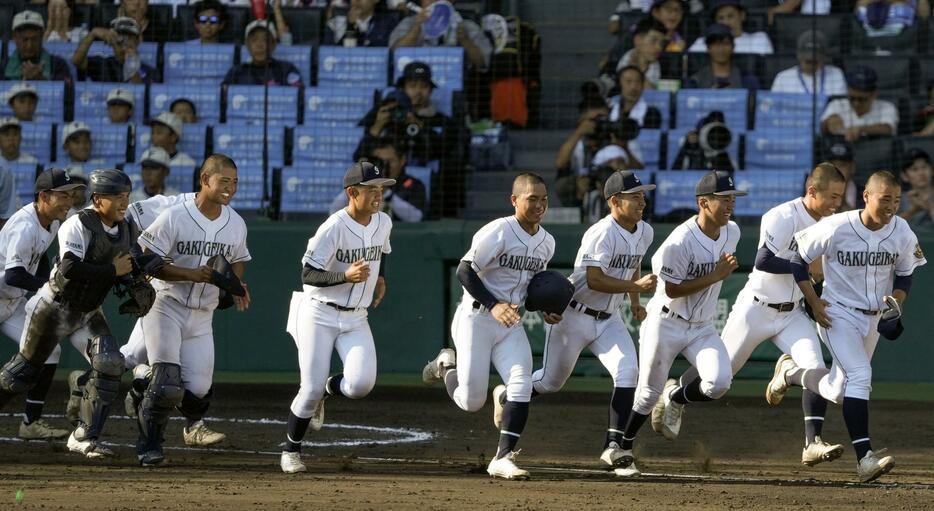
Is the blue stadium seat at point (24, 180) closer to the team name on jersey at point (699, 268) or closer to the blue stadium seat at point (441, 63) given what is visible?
the blue stadium seat at point (441, 63)

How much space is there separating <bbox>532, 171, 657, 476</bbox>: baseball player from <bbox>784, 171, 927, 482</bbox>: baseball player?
0.99m

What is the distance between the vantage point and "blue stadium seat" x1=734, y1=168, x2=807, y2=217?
13.0 m

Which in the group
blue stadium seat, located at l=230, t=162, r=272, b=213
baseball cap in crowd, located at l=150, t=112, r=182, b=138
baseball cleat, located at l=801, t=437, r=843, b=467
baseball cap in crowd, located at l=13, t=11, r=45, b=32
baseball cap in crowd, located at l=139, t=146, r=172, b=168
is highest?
baseball cap in crowd, located at l=13, t=11, r=45, b=32

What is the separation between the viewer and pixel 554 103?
48.3 ft

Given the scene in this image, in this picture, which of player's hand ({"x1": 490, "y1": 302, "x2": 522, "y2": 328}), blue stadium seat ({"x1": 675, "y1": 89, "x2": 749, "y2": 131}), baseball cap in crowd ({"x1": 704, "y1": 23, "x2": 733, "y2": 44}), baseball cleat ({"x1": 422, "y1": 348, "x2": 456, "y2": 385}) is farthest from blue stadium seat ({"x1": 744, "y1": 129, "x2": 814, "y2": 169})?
player's hand ({"x1": 490, "y1": 302, "x2": 522, "y2": 328})

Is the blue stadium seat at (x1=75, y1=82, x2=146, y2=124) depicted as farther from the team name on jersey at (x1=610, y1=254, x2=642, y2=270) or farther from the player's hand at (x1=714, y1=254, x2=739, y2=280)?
the player's hand at (x1=714, y1=254, x2=739, y2=280)

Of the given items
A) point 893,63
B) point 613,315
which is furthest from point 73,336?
point 893,63

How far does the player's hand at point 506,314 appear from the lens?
7590 millimetres

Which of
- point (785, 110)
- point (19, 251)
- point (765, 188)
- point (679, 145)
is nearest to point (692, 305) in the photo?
point (19, 251)

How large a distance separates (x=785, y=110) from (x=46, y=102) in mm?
7472

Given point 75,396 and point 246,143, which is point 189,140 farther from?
point 75,396

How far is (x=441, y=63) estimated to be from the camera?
14.1 m

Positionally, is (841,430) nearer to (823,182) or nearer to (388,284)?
(823,182)

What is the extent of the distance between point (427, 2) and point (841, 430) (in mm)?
6651
